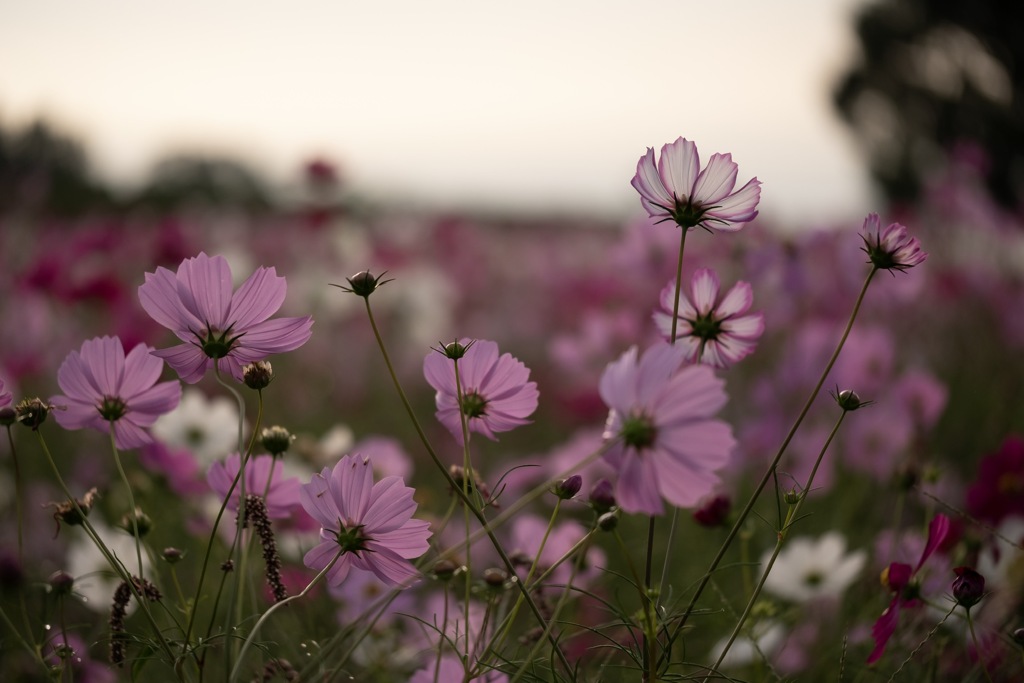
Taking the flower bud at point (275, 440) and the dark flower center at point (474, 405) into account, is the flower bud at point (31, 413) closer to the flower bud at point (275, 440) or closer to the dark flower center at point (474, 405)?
the flower bud at point (275, 440)

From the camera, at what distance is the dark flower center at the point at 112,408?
63cm

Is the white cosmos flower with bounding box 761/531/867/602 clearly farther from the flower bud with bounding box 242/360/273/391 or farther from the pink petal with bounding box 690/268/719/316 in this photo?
the flower bud with bounding box 242/360/273/391

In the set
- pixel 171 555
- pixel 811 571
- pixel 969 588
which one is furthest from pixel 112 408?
pixel 811 571

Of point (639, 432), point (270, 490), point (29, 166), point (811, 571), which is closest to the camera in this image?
point (639, 432)

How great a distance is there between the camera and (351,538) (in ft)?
1.92

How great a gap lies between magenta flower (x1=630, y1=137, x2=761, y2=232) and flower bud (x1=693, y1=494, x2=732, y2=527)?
294 mm

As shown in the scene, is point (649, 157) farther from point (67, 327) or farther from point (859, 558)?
point (67, 327)

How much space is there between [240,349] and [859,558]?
755 mm

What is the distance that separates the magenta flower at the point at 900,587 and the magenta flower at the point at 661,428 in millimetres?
255

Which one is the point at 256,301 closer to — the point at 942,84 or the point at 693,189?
the point at 693,189

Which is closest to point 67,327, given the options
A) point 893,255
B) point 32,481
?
point 32,481

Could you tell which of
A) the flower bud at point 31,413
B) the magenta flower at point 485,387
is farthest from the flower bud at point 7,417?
the magenta flower at point 485,387

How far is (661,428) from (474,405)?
0.54 feet

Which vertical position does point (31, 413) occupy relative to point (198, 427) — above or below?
below
